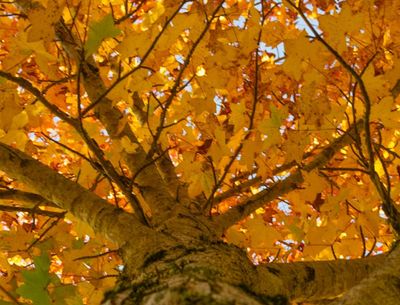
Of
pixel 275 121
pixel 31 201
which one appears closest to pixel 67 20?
pixel 31 201

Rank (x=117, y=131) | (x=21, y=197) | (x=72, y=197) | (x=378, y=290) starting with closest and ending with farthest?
(x=378, y=290) < (x=72, y=197) < (x=21, y=197) < (x=117, y=131)

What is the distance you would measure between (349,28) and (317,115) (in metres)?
0.26

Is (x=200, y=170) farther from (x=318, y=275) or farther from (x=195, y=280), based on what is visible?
(x=195, y=280)

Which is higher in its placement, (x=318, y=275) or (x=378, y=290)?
(x=318, y=275)

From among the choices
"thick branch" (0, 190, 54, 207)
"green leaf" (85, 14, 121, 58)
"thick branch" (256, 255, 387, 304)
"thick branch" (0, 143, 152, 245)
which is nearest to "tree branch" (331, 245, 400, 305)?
"thick branch" (256, 255, 387, 304)

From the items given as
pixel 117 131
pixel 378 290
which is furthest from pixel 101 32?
pixel 117 131

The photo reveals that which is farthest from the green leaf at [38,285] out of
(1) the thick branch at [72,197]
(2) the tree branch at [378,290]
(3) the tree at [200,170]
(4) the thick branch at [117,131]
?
(2) the tree branch at [378,290]

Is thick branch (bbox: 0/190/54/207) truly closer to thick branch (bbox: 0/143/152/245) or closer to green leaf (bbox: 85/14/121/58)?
thick branch (bbox: 0/143/152/245)

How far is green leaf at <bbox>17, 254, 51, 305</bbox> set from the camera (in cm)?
100

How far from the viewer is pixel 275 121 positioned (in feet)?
→ 4.44

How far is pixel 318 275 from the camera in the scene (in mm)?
1284

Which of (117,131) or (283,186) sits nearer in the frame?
(283,186)

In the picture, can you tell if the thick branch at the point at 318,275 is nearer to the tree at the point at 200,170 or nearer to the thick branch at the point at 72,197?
the tree at the point at 200,170

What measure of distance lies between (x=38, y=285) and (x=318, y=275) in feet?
2.40
